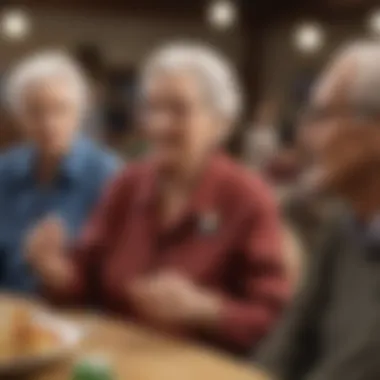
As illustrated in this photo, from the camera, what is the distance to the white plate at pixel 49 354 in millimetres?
1113

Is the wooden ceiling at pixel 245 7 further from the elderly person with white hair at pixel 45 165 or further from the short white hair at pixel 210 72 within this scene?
the short white hair at pixel 210 72

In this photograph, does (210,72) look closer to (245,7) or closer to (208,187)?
(208,187)

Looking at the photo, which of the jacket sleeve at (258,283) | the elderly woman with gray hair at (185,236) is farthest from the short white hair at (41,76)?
the jacket sleeve at (258,283)

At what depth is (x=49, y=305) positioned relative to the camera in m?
1.67

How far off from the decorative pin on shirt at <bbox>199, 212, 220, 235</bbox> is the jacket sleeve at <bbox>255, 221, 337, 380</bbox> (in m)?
0.30

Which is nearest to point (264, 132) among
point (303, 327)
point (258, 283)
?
point (258, 283)

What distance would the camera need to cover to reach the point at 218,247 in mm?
1527

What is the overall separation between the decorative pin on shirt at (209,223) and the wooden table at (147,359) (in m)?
0.19

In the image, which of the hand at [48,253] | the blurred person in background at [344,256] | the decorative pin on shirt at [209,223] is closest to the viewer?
the blurred person in background at [344,256]

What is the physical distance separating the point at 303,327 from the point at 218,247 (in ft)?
1.08

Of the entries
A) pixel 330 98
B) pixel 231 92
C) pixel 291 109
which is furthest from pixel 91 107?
pixel 330 98

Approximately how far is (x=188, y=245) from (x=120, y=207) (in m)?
0.18

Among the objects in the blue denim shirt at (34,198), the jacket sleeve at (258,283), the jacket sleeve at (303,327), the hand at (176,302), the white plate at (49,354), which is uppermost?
the blue denim shirt at (34,198)

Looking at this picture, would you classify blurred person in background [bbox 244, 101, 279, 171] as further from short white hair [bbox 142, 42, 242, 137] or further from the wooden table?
the wooden table
